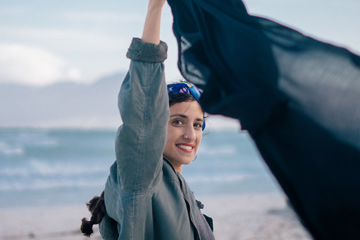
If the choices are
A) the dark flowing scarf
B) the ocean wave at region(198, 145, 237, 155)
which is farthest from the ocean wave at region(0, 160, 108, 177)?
the dark flowing scarf

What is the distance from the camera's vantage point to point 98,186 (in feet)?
44.1

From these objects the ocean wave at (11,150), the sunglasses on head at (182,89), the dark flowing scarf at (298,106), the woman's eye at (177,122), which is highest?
the dark flowing scarf at (298,106)

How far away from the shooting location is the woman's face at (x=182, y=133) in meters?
1.95

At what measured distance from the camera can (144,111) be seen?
1.41 metres

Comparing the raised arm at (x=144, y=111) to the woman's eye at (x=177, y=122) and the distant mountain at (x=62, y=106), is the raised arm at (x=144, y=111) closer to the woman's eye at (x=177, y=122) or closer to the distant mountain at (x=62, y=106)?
the woman's eye at (x=177, y=122)

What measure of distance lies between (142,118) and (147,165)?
0.51ft

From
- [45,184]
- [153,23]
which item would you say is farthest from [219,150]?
[153,23]

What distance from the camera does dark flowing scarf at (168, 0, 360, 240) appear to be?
2.85 feet

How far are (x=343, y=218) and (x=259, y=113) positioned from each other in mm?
250

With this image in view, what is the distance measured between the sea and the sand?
2.69ft

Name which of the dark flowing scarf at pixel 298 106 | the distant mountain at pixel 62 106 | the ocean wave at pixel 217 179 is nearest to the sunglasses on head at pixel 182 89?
the dark flowing scarf at pixel 298 106

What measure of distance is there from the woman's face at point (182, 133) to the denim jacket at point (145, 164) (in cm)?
25

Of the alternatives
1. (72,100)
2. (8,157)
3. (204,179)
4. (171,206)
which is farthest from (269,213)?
(72,100)

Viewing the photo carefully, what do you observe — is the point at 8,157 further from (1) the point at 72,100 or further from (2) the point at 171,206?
(1) the point at 72,100
